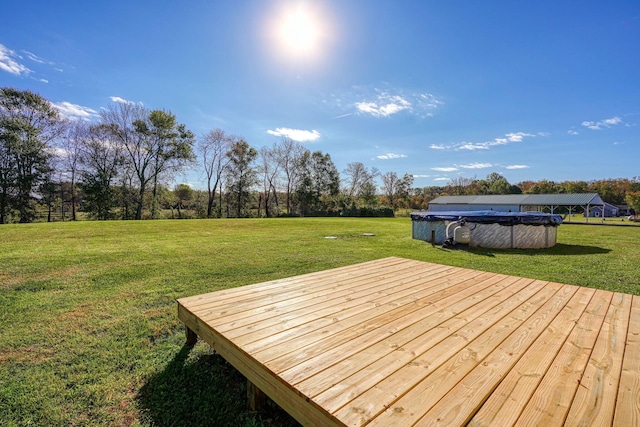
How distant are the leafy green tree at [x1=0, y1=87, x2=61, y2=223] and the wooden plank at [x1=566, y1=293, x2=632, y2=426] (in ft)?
70.5

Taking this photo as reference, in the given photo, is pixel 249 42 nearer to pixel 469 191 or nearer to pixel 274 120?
pixel 274 120

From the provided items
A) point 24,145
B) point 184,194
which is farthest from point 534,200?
point 24,145

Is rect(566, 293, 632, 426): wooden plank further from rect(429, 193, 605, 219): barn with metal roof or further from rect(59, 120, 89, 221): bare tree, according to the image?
rect(429, 193, 605, 219): barn with metal roof

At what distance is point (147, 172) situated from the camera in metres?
18.8

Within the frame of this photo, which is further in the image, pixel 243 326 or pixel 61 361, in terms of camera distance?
pixel 61 361

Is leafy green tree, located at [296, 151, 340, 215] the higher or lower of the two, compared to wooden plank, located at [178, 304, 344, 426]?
higher

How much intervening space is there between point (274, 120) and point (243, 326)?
15.9 m

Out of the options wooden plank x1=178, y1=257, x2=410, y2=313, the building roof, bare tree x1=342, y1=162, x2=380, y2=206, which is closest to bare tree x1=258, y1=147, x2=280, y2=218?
bare tree x1=342, y1=162, x2=380, y2=206

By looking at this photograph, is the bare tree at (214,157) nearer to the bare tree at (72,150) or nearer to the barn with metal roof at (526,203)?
the bare tree at (72,150)

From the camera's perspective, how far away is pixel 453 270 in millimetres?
3037

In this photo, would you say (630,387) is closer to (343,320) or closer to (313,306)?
(343,320)

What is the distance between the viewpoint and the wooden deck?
91 cm

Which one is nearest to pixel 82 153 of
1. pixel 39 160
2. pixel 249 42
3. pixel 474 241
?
pixel 39 160

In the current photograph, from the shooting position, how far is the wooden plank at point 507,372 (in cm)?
88
